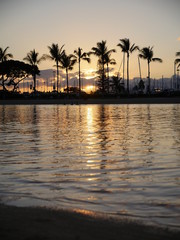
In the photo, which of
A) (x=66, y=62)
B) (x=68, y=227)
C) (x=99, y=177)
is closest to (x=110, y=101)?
(x=66, y=62)

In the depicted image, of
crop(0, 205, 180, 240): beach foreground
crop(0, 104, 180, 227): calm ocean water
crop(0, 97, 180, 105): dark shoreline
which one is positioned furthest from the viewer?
crop(0, 97, 180, 105): dark shoreline

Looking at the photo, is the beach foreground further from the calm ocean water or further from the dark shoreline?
the dark shoreline

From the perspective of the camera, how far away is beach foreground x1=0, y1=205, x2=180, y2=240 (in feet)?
12.1

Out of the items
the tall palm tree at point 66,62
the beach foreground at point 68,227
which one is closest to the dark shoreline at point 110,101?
the tall palm tree at point 66,62

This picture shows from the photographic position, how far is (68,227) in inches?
156

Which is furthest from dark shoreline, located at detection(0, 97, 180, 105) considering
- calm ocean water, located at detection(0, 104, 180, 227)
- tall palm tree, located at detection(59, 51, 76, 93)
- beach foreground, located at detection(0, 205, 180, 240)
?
beach foreground, located at detection(0, 205, 180, 240)

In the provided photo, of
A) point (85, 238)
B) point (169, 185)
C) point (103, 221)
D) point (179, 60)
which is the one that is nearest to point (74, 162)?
point (169, 185)

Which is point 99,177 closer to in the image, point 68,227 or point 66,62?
point 68,227

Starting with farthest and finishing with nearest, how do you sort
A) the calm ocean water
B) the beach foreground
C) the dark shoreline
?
the dark shoreline, the calm ocean water, the beach foreground

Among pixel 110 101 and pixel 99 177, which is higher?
pixel 110 101

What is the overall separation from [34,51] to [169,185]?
77.7 m

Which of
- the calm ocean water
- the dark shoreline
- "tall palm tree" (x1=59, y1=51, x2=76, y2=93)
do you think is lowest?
the calm ocean water

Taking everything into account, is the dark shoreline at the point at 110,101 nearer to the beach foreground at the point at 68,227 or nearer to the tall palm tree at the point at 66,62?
the tall palm tree at the point at 66,62

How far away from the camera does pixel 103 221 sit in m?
4.29
